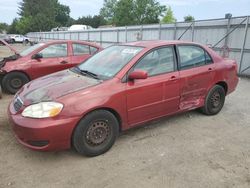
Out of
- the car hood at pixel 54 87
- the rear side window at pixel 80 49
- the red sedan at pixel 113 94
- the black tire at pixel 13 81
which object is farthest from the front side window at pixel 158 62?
the black tire at pixel 13 81

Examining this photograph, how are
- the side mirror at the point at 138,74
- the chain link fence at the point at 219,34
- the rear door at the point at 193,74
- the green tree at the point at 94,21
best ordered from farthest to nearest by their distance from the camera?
the green tree at the point at 94,21
the chain link fence at the point at 219,34
the rear door at the point at 193,74
the side mirror at the point at 138,74

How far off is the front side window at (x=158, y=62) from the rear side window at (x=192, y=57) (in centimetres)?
24

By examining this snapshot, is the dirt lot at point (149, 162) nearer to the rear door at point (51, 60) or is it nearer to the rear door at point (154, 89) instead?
the rear door at point (154, 89)

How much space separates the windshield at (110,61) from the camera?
12.7 ft

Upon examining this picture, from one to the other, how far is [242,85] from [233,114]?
367 centimetres

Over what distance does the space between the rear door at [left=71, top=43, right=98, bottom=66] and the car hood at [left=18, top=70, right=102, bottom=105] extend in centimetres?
328

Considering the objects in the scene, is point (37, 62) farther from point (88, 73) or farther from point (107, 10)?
point (107, 10)

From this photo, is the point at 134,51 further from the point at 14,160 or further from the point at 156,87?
the point at 14,160

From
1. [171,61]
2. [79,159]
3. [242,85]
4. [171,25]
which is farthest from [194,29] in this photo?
[79,159]

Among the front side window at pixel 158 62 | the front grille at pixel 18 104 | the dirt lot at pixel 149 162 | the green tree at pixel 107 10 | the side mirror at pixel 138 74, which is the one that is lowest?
the dirt lot at pixel 149 162

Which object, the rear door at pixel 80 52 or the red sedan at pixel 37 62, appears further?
the rear door at pixel 80 52

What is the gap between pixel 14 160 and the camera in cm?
344

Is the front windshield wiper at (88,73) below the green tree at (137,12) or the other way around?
below

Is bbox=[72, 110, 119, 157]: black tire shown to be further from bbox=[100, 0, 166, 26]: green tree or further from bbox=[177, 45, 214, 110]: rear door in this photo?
bbox=[100, 0, 166, 26]: green tree
